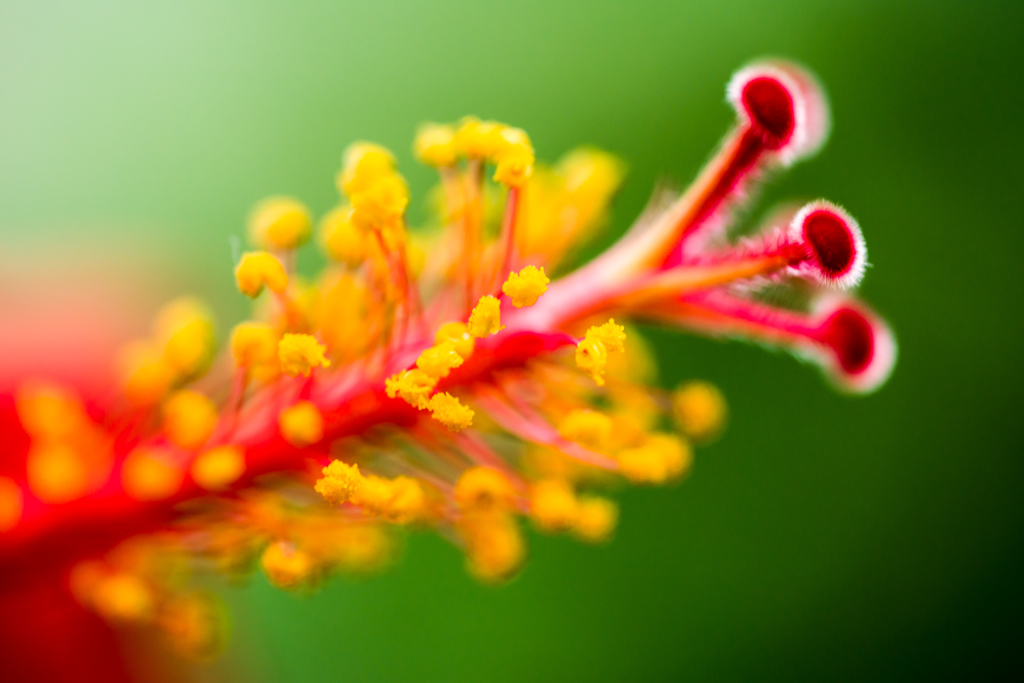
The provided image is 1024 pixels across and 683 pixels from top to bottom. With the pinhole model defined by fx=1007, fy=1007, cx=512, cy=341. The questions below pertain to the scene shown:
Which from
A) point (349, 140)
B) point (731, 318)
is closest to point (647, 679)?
point (731, 318)

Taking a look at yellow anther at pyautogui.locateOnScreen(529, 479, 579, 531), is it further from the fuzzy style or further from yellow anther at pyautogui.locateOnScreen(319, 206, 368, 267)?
yellow anther at pyautogui.locateOnScreen(319, 206, 368, 267)

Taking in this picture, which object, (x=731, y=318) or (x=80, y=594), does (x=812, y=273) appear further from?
(x=80, y=594)

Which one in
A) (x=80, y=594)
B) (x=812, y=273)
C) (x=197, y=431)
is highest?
(x=812, y=273)

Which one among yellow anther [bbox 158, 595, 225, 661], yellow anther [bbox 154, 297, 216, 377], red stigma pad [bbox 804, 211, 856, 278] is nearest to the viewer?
red stigma pad [bbox 804, 211, 856, 278]

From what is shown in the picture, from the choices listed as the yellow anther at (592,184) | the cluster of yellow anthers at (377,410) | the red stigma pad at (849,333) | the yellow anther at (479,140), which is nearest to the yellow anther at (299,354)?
the cluster of yellow anthers at (377,410)

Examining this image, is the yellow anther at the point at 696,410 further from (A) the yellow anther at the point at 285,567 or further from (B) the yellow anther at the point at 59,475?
(B) the yellow anther at the point at 59,475

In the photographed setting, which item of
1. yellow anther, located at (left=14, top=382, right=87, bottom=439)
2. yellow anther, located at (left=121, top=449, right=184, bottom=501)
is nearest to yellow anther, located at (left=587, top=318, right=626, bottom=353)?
yellow anther, located at (left=121, top=449, right=184, bottom=501)
